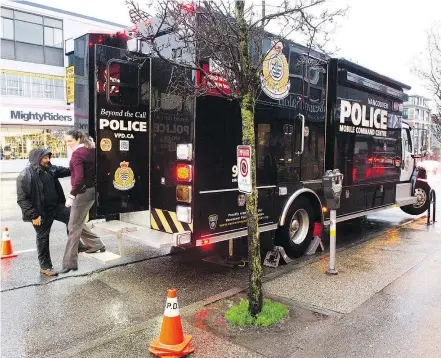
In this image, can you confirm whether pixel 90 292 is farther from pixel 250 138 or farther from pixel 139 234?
pixel 250 138

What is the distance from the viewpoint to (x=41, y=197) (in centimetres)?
568

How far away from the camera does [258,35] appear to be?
4.34 m

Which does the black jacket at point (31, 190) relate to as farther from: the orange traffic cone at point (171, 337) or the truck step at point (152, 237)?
the orange traffic cone at point (171, 337)

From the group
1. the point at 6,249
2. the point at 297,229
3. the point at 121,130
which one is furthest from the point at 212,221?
the point at 6,249

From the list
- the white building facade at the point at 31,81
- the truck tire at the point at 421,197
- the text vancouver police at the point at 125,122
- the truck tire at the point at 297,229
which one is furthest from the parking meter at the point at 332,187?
the white building facade at the point at 31,81

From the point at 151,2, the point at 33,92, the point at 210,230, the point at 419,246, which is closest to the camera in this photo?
the point at 151,2

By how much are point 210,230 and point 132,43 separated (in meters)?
2.67

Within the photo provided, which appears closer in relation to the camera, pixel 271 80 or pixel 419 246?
pixel 271 80

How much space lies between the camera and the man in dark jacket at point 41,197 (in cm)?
557

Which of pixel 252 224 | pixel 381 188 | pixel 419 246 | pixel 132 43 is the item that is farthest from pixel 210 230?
pixel 381 188

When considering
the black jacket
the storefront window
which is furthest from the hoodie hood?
the storefront window

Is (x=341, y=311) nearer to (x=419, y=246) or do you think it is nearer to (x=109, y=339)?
(x=109, y=339)

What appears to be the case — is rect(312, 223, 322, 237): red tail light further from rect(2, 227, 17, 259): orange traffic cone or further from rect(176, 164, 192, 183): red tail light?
rect(2, 227, 17, 259): orange traffic cone

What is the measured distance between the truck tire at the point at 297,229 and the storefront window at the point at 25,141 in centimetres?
2378
